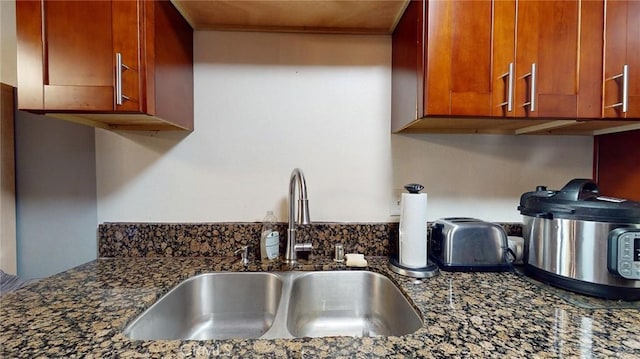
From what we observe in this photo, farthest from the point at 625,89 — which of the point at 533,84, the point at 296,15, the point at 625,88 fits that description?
the point at 296,15

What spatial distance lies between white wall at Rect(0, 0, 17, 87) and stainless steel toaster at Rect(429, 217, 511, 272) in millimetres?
1751

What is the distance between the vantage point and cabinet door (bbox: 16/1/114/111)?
76 centimetres

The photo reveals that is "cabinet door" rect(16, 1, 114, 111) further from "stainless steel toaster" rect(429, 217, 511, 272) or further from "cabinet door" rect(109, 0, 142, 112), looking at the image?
"stainless steel toaster" rect(429, 217, 511, 272)

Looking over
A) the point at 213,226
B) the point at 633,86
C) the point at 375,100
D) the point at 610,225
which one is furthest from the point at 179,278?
the point at 633,86

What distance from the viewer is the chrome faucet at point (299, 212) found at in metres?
0.97

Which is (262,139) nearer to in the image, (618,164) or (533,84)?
(533,84)

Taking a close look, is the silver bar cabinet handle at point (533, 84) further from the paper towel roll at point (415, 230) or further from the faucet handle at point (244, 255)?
the faucet handle at point (244, 255)

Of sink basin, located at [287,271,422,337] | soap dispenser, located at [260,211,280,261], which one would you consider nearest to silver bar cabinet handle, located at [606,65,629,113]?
sink basin, located at [287,271,422,337]

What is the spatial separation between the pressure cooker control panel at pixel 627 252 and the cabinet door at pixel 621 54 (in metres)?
0.36

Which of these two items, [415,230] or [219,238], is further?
[219,238]

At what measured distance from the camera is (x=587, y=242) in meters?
0.78

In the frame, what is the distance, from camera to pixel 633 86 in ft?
2.67

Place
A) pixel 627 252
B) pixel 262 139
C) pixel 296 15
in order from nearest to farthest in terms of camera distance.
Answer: pixel 627 252 < pixel 296 15 < pixel 262 139

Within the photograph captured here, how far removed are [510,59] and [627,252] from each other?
612 millimetres
